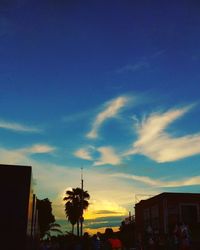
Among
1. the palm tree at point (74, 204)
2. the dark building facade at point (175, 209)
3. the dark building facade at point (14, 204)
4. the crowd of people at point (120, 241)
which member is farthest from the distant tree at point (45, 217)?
the dark building facade at point (14, 204)

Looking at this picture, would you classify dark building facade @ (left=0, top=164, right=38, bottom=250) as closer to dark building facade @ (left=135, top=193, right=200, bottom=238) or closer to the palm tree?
dark building facade @ (left=135, top=193, right=200, bottom=238)

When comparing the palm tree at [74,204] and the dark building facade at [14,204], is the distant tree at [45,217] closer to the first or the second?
the palm tree at [74,204]

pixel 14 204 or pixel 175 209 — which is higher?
pixel 175 209

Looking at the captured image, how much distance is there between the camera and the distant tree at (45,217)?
227 feet

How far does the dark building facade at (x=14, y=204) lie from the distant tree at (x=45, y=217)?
2194 inches

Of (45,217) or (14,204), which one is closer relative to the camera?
(14,204)

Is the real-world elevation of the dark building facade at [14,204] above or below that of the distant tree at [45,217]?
below

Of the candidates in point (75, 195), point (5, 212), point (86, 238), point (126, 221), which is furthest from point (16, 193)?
point (75, 195)

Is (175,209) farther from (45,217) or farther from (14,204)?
(45,217)

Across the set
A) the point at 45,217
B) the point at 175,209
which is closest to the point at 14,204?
the point at 175,209

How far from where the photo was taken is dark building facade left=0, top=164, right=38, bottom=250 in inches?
531

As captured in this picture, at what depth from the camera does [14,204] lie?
13.7 meters

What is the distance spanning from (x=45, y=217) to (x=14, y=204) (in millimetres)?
58585

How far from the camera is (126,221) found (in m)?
62.1
